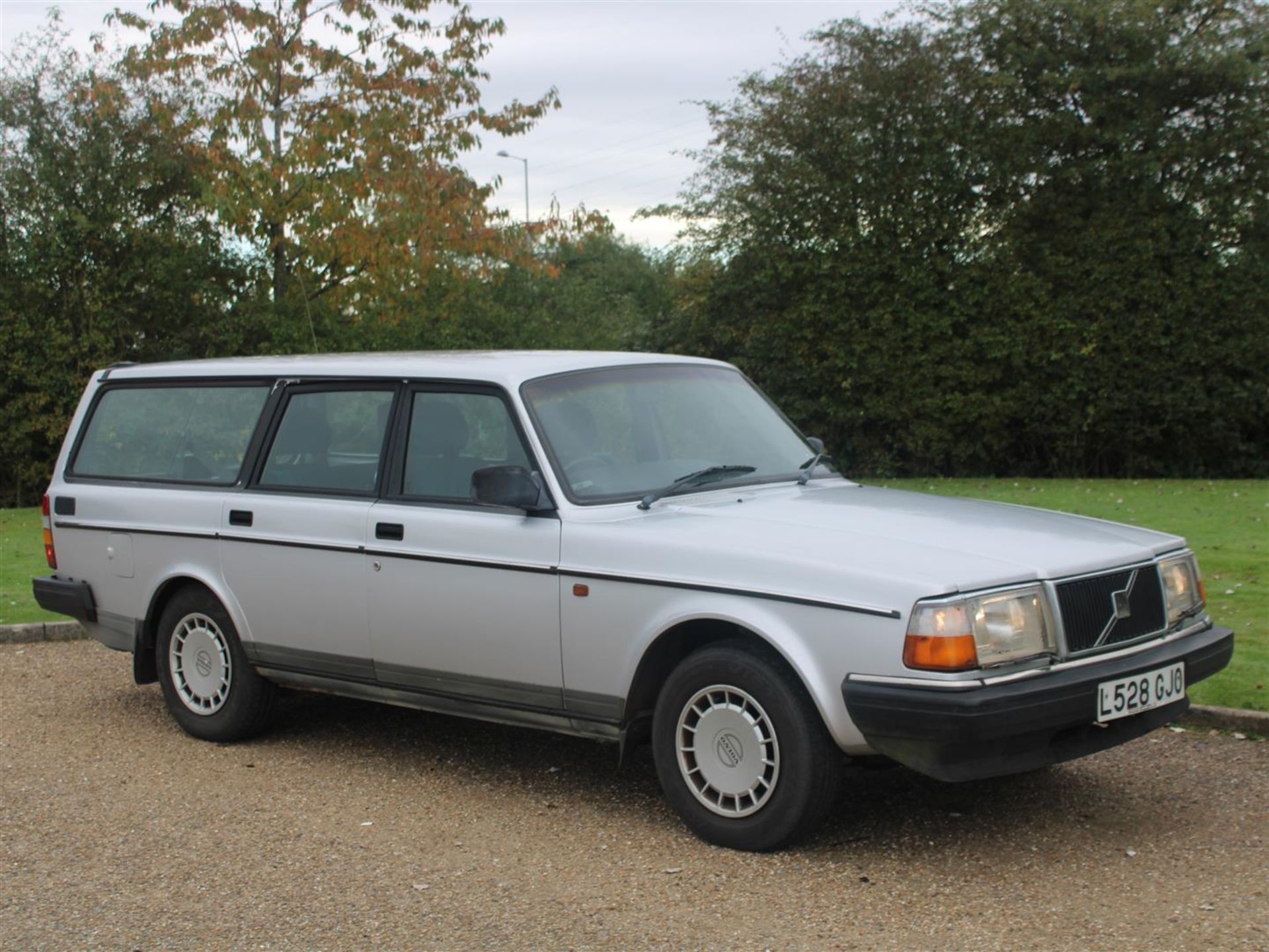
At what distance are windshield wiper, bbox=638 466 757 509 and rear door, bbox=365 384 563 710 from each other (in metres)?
0.40

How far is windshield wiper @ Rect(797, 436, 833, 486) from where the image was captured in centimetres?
647

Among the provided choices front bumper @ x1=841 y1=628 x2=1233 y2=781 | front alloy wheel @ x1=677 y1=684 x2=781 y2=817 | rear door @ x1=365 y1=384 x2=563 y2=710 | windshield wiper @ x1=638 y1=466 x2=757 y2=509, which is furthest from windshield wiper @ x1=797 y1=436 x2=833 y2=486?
front bumper @ x1=841 y1=628 x2=1233 y2=781

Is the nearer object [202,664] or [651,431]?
[651,431]

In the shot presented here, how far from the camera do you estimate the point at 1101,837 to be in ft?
17.5

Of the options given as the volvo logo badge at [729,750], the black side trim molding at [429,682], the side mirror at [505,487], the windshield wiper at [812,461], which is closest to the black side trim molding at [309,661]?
the black side trim molding at [429,682]

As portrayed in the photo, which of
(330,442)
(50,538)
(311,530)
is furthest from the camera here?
(50,538)

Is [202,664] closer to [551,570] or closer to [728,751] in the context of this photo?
[551,570]

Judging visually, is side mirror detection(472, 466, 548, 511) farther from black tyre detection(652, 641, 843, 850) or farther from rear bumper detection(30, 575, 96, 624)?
rear bumper detection(30, 575, 96, 624)

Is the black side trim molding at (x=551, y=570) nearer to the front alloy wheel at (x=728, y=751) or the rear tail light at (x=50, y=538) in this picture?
the front alloy wheel at (x=728, y=751)

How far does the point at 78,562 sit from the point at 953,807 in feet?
15.6

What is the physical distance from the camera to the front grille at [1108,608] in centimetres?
503

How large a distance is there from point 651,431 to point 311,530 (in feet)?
5.34

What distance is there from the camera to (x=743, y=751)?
5.23 meters

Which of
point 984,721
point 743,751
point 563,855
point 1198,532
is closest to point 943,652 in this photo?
point 984,721
